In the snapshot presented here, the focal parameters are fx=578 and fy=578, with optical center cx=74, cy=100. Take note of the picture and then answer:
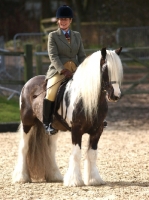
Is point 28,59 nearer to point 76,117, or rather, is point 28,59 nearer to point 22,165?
point 22,165

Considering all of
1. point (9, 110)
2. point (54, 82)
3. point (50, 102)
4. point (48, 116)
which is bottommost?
point (9, 110)

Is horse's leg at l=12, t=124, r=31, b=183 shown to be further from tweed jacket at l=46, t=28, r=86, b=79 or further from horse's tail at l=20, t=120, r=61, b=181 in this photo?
tweed jacket at l=46, t=28, r=86, b=79

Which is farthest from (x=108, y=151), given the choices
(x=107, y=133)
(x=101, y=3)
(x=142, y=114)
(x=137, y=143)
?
(x=101, y=3)

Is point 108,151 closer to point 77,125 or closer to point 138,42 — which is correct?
point 77,125

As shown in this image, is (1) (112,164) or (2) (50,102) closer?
(2) (50,102)

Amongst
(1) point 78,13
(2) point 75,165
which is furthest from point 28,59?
(1) point 78,13

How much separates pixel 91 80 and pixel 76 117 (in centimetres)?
46

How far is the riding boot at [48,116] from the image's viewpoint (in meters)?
6.75

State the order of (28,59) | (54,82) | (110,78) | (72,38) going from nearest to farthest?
(110,78) → (54,82) → (72,38) → (28,59)

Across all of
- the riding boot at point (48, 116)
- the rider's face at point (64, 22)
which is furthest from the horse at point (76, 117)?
the rider's face at point (64, 22)

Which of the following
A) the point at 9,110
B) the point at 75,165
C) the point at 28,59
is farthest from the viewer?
the point at 9,110

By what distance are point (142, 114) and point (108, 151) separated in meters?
4.36

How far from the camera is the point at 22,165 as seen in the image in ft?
23.3

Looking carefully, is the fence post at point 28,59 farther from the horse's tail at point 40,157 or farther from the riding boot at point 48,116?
the riding boot at point 48,116
